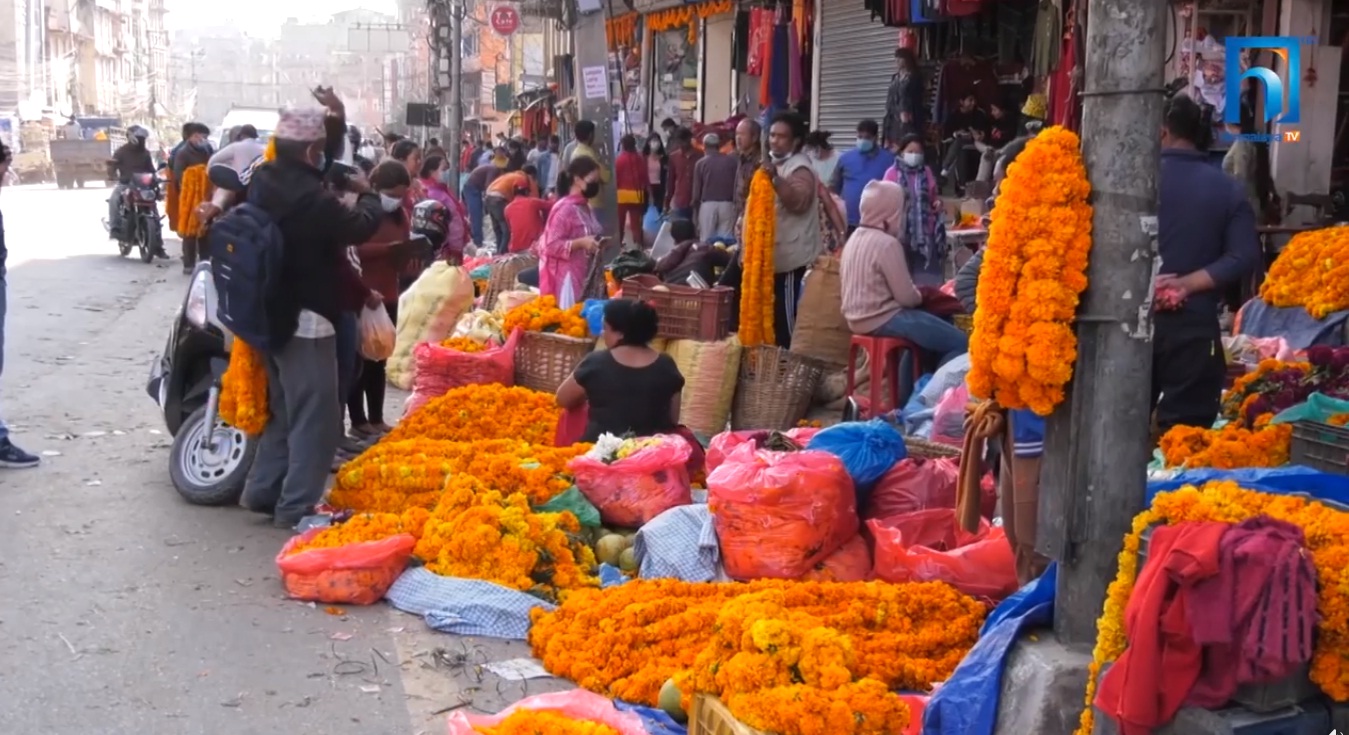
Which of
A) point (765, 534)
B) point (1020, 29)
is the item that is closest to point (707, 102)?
point (1020, 29)

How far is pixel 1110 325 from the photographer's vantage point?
425cm

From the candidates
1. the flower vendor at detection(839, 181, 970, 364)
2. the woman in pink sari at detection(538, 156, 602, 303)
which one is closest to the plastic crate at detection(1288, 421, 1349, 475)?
the flower vendor at detection(839, 181, 970, 364)

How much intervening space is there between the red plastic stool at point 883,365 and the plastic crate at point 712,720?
4964 mm

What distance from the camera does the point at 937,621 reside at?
17.5 feet

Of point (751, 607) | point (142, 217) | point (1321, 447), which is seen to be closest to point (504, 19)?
point (142, 217)

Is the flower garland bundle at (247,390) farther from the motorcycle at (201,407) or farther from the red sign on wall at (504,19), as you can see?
the red sign on wall at (504,19)

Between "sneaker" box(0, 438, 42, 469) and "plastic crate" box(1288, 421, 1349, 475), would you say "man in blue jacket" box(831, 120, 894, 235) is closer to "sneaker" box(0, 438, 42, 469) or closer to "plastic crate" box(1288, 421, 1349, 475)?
"sneaker" box(0, 438, 42, 469)

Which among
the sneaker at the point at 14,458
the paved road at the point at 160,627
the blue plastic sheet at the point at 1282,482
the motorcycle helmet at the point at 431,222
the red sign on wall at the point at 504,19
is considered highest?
the red sign on wall at the point at 504,19

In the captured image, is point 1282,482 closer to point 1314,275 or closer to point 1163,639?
point 1163,639

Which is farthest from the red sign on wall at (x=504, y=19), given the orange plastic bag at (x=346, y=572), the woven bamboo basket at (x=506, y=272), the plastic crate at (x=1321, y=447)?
the plastic crate at (x=1321, y=447)

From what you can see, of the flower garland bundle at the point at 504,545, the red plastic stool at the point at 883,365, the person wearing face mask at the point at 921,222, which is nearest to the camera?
the flower garland bundle at the point at 504,545

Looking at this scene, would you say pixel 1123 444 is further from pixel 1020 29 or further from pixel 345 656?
pixel 1020 29

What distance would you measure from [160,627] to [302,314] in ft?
6.20

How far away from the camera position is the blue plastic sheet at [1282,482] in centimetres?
468
